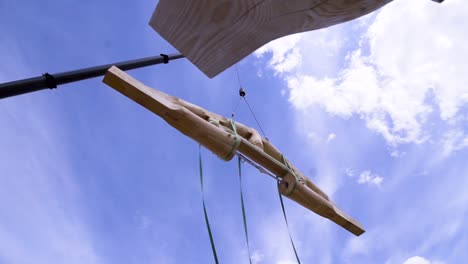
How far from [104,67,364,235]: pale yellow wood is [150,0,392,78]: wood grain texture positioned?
52.0 inches

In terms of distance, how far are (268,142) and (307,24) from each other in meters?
2.59

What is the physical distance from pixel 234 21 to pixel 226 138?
5.98 ft

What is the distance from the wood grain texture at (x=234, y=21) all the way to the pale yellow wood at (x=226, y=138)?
4.33 feet

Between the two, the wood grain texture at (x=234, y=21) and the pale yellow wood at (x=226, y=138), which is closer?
the wood grain texture at (x=234, y=21)

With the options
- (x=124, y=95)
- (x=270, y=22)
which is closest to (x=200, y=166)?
(x=124, y=95)

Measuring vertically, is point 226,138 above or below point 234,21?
above

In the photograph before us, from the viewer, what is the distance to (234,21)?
1.14 metres

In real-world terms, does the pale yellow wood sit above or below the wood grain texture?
above

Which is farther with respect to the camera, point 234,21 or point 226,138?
point 226,138

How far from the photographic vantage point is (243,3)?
108cm

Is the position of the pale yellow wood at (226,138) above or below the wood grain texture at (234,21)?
above

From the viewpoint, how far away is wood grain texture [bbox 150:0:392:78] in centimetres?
106

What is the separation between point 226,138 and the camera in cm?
292

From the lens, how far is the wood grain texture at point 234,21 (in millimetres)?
1056
